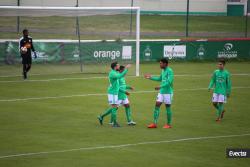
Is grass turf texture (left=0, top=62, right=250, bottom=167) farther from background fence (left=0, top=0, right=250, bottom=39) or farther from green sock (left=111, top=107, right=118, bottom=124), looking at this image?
background fence (left=0, top=0, right=250, bottom=39)

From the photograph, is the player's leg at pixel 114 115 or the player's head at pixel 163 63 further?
the player's leg at pixel 114 115

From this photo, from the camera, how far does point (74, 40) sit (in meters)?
35.4

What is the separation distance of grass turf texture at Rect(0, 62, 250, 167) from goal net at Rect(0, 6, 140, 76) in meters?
2.51

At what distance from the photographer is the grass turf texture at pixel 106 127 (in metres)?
17.0

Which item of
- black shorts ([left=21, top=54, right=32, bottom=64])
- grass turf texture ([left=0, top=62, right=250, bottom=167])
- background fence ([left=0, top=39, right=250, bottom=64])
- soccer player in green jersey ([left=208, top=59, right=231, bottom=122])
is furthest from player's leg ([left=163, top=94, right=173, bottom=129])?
background fence ([left=0, top=39, right=250, bottom=64])

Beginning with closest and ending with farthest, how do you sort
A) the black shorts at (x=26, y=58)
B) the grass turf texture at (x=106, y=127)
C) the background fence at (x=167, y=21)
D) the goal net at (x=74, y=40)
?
the grass turf texture at (x=106, y=127) → the black shorts at (x=26, y=58) → the goal net at (x=74, y=40) → the background fence at (x=167, y=21)

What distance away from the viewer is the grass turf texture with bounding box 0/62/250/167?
1705 cm

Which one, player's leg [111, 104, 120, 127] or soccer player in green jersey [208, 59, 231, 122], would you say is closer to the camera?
player's leg [111, 104, 120, 127]

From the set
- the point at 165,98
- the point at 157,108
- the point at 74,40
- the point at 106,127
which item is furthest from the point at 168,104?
the point at 74,40

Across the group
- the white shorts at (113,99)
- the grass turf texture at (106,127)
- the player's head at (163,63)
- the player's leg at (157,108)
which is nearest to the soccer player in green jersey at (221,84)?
the grass turf texture at (106,127)

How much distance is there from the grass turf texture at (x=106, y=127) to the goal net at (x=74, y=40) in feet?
8.24

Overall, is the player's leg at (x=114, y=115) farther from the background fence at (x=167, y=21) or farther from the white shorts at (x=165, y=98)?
the background fence at (x=167, y=21)

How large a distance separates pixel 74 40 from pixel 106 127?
48.5 ft

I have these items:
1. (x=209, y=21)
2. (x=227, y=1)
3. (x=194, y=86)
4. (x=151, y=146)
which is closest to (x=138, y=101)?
(x=194, y=86)
